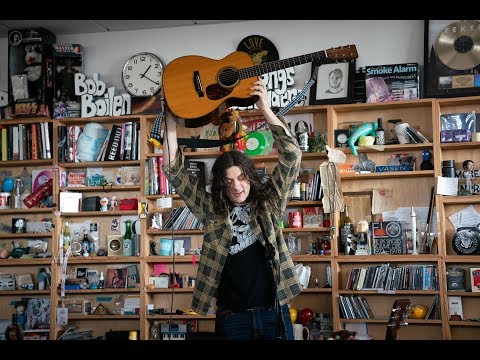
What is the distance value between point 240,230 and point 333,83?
10.6 feet

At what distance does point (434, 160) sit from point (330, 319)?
1.47 m

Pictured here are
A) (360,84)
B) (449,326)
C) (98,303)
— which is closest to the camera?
(449,326)

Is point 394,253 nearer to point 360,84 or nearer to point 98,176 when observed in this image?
point 360,84

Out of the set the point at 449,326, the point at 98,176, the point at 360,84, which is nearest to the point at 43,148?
the point at 98,176

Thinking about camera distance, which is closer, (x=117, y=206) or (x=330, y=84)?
(x=330, y=84)

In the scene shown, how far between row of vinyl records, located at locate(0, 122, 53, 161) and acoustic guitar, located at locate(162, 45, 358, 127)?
3032 millimetres

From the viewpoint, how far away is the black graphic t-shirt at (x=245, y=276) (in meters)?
2.42

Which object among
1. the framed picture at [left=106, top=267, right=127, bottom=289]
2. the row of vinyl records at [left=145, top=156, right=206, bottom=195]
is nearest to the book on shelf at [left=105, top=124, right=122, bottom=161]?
the row of vinyl records at [left=145, top=156, right=206, bottom=195]

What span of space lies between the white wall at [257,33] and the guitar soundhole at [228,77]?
2.58 m

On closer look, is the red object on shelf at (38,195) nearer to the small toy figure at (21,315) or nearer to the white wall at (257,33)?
the small toy figure at (21,315)

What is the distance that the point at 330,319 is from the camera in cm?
541

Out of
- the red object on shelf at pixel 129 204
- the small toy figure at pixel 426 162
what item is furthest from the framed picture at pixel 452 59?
the red object on shelf at pixel 129 204

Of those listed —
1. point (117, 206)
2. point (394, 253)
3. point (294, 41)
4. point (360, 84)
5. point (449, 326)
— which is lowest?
point (449, 326)
